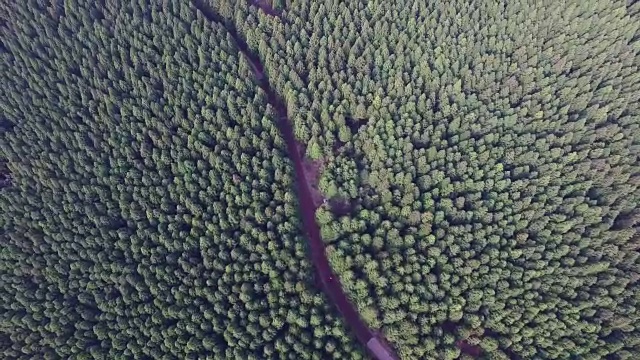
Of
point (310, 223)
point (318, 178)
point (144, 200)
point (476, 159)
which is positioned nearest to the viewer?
point (144, 200)

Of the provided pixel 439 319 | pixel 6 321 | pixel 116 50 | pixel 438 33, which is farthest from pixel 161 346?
pixel 438 33

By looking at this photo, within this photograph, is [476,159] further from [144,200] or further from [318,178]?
[144,200]

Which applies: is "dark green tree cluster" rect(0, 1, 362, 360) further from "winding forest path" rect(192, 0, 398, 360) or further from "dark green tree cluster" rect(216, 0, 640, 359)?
"dark green tree cluster" rect(216, 0, 640, 359)

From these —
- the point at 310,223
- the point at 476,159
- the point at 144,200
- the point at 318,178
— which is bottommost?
the point at 476,159

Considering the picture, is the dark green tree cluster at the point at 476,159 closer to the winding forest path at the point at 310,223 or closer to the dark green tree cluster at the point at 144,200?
the winding forest path at the point at 310,223

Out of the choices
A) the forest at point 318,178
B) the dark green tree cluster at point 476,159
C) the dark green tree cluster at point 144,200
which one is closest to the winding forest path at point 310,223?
the forest at point 318,178

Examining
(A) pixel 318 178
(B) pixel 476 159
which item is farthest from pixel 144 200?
(B) pixel 476 159
